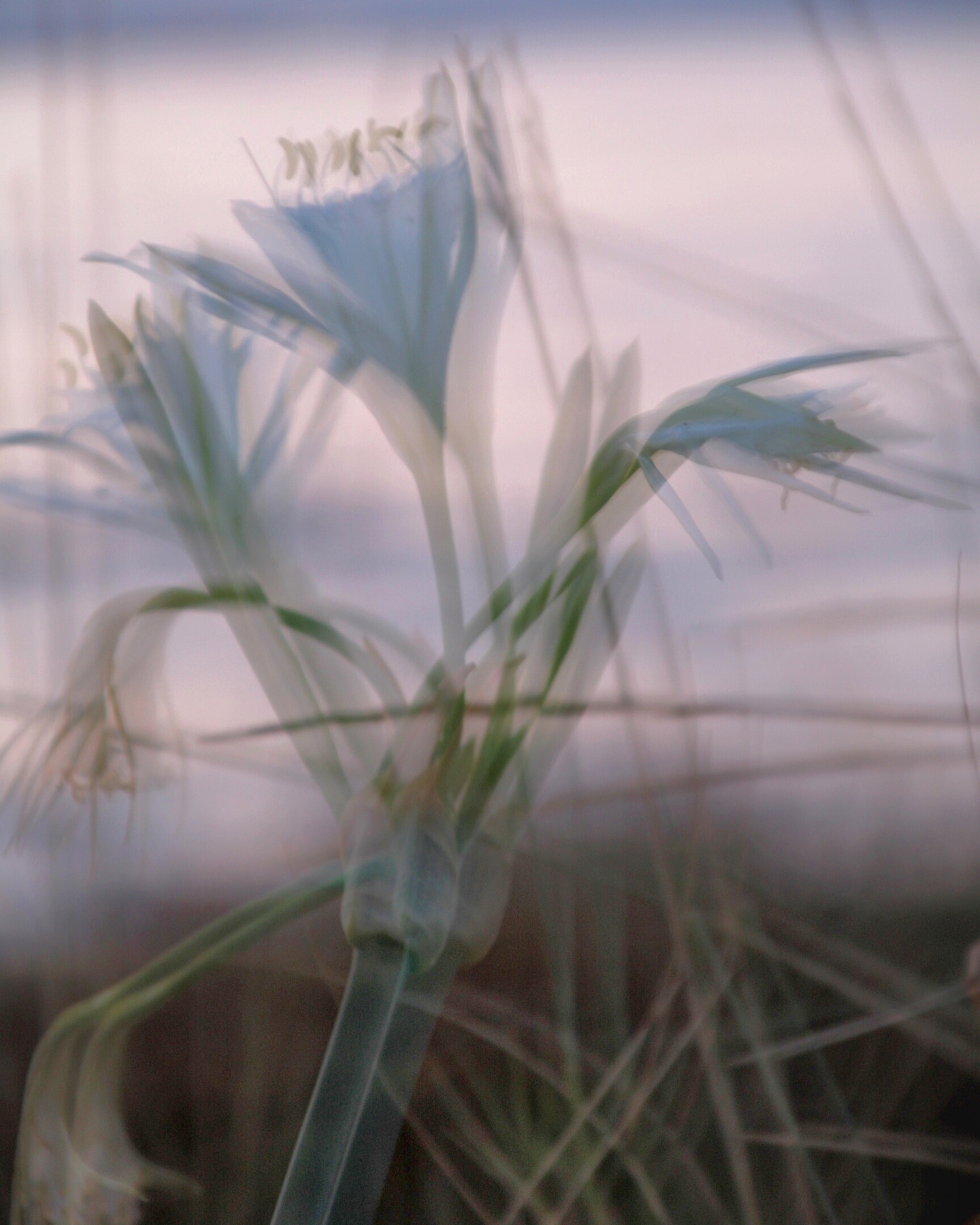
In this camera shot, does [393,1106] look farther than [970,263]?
No

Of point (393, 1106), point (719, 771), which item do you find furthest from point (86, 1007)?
point (719, 771)

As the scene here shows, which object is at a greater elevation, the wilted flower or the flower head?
the flower head

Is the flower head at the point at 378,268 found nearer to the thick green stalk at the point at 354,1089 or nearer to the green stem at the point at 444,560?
the green stem at the point at 444,560

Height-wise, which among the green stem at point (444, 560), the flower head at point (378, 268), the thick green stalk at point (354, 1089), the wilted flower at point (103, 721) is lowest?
the thick green stalk at point (354, 1089)

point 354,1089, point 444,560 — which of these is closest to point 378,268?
point 444,560

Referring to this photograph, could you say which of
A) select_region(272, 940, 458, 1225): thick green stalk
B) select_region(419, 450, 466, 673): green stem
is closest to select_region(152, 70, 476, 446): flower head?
select_region(419, 450, 466, 673): green stem

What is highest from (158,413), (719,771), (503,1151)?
(158,413)

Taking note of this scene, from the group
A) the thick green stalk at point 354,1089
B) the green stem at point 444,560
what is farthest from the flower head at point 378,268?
the thick green stalk at point 354,1089

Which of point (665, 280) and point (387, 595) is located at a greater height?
point (665, 280)

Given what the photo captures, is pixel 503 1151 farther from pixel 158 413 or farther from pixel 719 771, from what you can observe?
pixel 158 413

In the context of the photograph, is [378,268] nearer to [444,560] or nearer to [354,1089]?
[444,560]

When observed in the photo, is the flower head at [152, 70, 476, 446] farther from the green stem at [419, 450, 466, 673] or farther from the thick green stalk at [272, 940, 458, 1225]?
the thick green stalk at [272, 940, 458, 1225]
